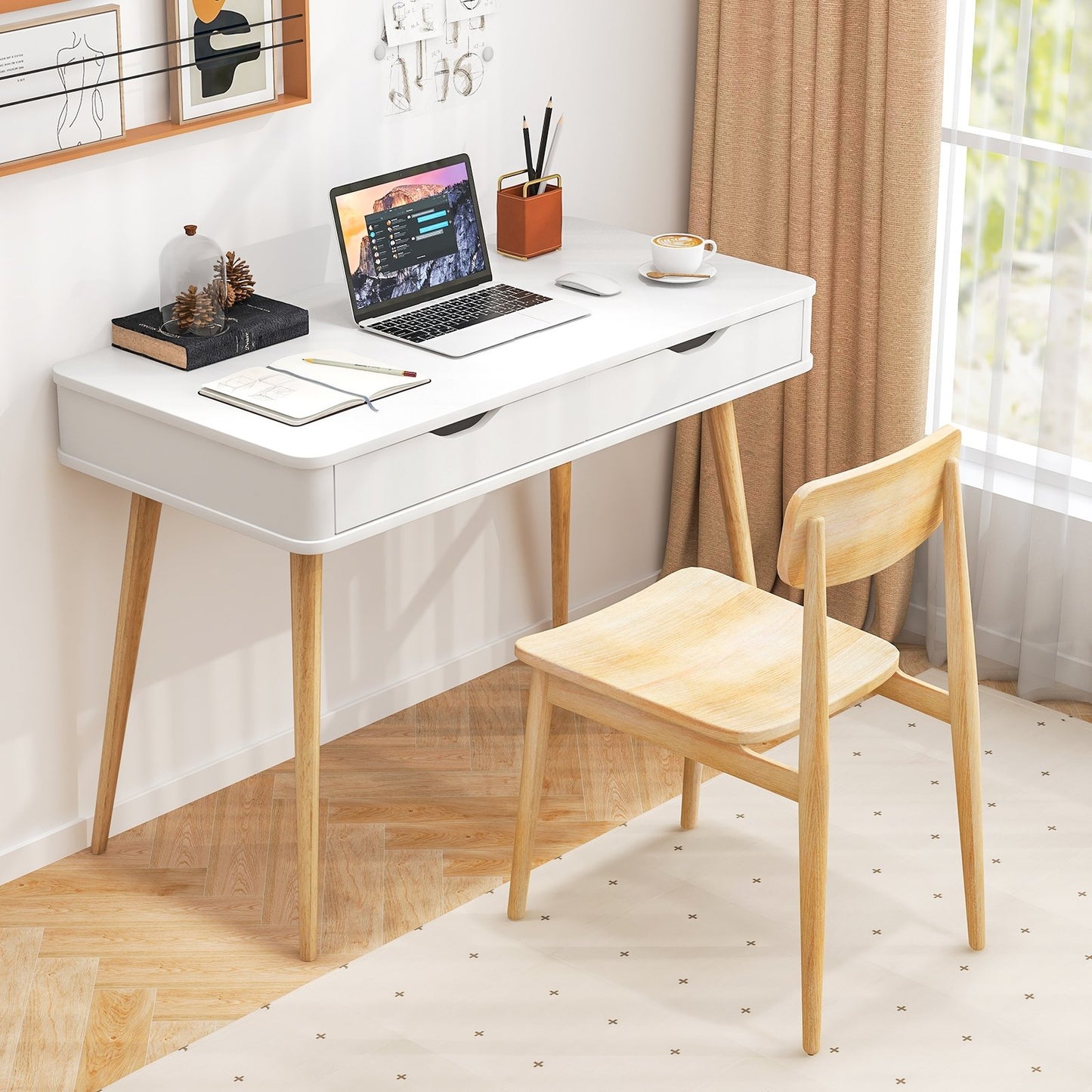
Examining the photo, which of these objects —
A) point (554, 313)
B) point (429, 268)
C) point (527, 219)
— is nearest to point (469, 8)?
point (527, 219)

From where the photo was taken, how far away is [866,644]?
2.47m

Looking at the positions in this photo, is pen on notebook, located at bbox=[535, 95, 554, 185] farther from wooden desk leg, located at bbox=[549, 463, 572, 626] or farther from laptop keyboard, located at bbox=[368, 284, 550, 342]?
wooden desk leg, located at bbox=[549, 463, 572, 626]

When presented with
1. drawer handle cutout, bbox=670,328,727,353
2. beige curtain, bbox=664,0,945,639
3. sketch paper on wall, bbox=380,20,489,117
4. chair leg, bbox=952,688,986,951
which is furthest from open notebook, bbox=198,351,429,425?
beige curtain, bbox=664,0,945,639

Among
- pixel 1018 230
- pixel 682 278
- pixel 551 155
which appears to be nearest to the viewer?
pixel 682 278

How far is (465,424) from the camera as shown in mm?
2469

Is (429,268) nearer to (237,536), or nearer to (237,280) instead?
(237,280)

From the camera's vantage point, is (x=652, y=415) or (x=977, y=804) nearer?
(x=977, y=804)

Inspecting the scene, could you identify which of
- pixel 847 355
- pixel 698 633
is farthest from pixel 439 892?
pixel 847 355

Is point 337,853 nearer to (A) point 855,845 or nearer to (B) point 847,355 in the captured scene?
(A) point 855,845

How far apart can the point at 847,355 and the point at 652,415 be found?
783 mm

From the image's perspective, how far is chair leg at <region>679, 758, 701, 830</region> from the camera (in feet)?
9.27

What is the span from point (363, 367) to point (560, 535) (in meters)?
0.86

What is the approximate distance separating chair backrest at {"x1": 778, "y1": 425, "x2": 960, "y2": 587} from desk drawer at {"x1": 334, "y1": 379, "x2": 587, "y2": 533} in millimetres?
475

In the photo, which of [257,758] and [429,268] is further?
[257,758]
